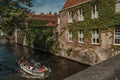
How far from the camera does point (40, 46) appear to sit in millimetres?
43094

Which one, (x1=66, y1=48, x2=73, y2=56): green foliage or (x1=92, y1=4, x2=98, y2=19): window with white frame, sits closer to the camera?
(x1=92, y1=4, x2=98, y2=19): window with white frame

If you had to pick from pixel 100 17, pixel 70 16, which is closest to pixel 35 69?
pixel 100 17

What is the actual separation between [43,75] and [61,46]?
1214cm

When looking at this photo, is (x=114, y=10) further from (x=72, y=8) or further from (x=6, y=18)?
(x=6, y=18)

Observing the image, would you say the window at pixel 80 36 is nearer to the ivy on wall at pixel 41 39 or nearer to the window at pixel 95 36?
the window at pixel 95 36

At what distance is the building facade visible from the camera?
21422 millimetres

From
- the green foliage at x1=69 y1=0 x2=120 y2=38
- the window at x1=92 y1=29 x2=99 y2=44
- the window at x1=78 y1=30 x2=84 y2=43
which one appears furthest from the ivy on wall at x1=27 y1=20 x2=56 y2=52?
the window at x1=92 y1=29 x2=99 y2=44

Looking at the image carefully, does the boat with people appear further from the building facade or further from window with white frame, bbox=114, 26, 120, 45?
window with white frame, bbox=114, 26, 120, 45

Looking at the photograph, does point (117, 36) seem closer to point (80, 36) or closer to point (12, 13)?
point (80, 36)

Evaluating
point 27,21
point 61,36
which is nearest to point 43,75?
point 27,21

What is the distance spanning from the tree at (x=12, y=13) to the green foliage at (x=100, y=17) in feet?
26.7

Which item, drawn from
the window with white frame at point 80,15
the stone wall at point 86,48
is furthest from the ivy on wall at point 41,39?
the window with white frame at point 80,15

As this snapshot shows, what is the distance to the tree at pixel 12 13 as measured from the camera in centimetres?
1911

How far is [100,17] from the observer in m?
22.9
